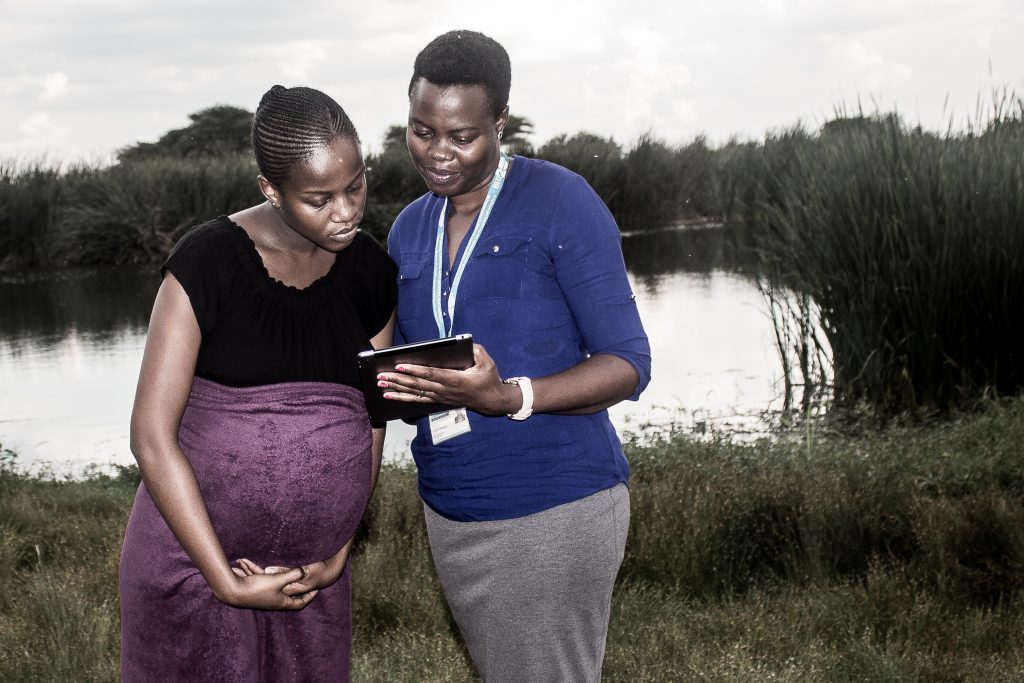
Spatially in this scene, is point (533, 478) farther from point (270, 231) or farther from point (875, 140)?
point (875, 140)

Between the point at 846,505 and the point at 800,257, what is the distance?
3.79m

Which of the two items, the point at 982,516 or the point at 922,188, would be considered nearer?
the point at 982,516

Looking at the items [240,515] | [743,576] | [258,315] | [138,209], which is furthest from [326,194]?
[138,209]

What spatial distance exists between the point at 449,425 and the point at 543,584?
0.33 m

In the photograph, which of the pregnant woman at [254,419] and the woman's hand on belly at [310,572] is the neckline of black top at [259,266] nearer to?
the pregnant woman at [254,419]

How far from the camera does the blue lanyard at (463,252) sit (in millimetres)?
2205

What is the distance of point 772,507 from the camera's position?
16.8 feet

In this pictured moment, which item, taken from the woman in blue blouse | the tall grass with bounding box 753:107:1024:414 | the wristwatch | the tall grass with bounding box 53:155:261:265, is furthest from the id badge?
the tall grass with bounding box 53:155:261:265

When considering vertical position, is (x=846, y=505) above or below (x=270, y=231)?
below

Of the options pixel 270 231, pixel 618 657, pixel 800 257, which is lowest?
pixel 618 657

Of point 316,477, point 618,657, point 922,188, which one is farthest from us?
point 922,188

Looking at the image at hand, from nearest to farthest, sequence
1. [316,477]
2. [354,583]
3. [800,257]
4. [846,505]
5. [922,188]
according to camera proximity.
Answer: [316,477]
[354,583]
[846,505]
[922,188]
[800,257]

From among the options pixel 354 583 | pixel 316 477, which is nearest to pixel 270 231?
pixel 316 477

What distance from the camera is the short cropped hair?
2158mm
